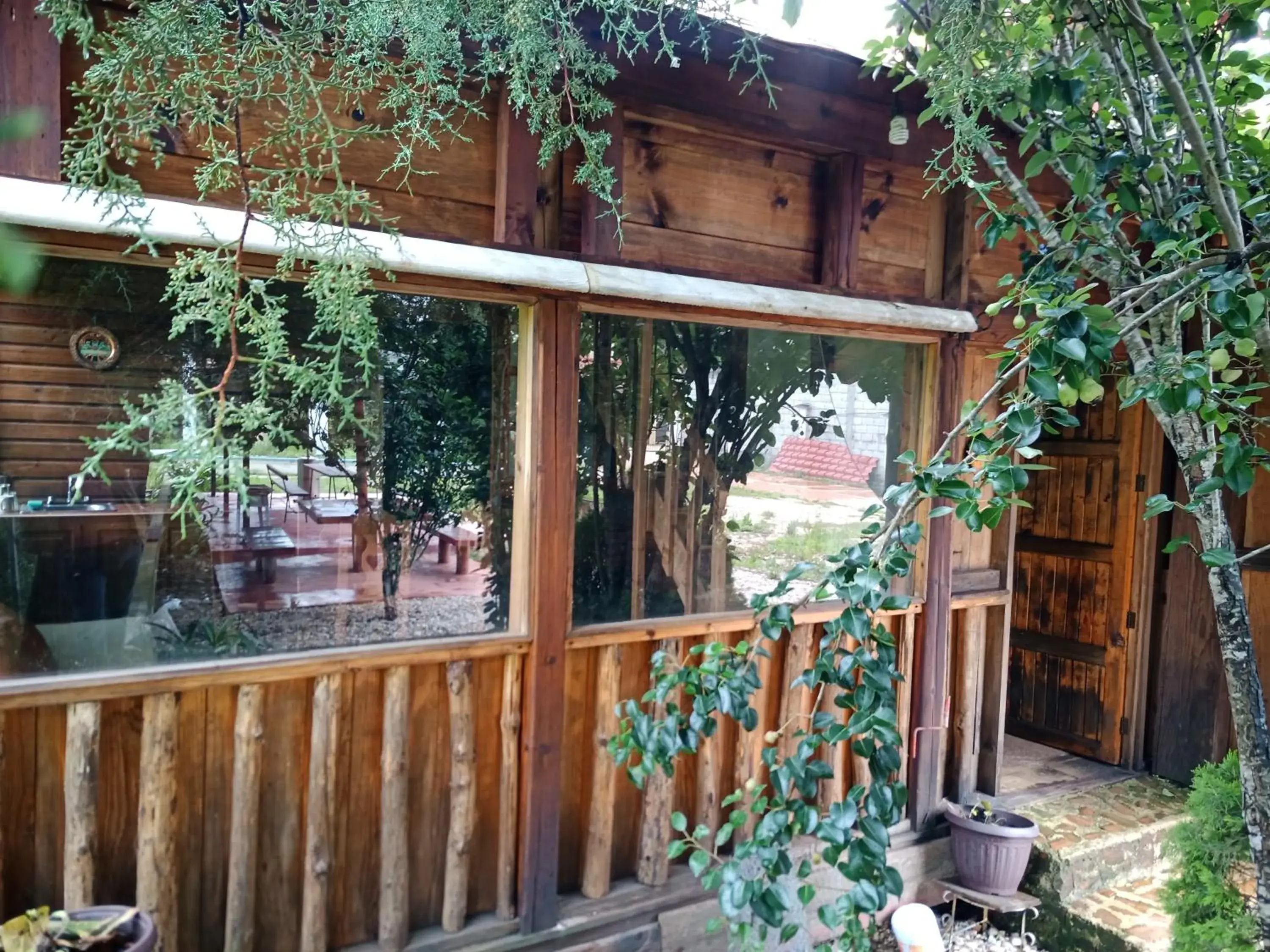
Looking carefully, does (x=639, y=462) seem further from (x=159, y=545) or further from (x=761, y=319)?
(x=159, y=545)

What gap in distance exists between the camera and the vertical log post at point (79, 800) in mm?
2020

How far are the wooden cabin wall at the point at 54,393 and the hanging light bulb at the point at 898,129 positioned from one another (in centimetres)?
238

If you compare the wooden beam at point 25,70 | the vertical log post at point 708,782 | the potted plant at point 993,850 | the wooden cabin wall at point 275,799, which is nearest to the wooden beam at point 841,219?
the vertical log post at point 708,782

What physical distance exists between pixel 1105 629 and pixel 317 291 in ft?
14.4

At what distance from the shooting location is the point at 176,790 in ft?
7.04

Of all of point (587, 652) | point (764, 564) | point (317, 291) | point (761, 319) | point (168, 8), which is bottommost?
point (587, 652)

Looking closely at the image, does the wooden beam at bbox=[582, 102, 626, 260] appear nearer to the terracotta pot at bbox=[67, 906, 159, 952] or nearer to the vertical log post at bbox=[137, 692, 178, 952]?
the vertical log post at bbox=[137, 692, 178, 952]

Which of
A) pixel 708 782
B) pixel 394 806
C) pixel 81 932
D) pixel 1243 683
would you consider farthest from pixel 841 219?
pixel 81 932

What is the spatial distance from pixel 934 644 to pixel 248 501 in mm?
2574

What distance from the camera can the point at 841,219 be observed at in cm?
301

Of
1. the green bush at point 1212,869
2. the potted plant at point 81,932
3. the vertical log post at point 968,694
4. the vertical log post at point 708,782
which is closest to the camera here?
the potted plant at point 81,932

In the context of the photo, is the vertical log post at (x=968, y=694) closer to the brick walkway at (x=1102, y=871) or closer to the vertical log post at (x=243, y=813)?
the brick walkway at (x=1102, y=871)

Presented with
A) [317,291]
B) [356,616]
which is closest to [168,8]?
[317,291]

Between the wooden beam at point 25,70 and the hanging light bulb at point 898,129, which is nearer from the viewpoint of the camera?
the wooden beam at point 25,70
